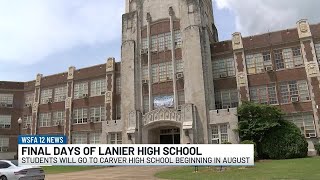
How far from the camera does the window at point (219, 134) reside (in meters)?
31.7

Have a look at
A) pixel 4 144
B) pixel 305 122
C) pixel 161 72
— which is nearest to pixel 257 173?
pixel 305 122

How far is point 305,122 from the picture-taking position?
3186cm

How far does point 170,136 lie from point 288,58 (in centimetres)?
1498

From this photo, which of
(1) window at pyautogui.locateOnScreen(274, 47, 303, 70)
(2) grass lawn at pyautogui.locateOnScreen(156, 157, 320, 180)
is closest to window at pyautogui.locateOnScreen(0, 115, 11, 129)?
(2) grass lawn at pyautogui.locateOnScreen(156, 157, 320, 180)

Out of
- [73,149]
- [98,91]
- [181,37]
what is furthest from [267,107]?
[98,91]

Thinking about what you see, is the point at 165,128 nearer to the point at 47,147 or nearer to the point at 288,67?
the point at 288,67

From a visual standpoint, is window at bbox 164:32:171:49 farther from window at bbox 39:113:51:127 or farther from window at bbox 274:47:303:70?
window at bbox 39:113:51:127

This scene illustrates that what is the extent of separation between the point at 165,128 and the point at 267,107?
11281mm

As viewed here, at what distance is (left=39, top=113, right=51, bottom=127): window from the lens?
4719 centimetres

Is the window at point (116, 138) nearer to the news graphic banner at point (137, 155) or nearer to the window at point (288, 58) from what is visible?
the window at point (288, 58)

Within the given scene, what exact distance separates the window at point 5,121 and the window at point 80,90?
1307cm

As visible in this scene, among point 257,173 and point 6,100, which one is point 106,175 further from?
point 6,100

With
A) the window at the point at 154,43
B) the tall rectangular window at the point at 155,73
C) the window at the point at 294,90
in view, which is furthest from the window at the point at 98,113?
the window at the point at 294,90

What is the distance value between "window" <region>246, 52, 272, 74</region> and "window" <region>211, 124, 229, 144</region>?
24.2 feet
